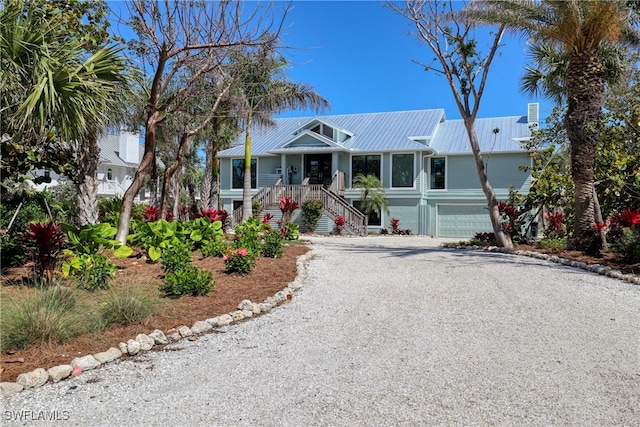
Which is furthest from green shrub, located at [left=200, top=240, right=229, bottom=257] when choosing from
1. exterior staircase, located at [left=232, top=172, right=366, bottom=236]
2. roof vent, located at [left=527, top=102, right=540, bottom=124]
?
roof vent, located at [left=527, top=102, right=540, bottom=124]

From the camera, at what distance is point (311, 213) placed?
2317cm

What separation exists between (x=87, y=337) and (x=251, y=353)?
1597 mm

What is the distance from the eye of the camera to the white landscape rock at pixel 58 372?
3.86 metres

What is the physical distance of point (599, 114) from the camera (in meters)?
11.7

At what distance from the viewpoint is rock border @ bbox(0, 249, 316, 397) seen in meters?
3.73

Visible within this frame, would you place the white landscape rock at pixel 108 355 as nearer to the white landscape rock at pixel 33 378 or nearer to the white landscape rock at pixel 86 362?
the white landscape rock at pixel 86 362

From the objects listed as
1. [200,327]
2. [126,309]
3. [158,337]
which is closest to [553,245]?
[200,327]

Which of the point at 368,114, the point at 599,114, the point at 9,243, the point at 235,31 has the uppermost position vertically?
the point at 368,114

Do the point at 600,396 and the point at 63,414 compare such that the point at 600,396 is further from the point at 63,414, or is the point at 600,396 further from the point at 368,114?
the point at 368,114

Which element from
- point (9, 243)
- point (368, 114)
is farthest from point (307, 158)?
point (9, 243)

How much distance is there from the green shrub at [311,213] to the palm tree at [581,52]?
12.8m

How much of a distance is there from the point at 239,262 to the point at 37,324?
3733 millimetres

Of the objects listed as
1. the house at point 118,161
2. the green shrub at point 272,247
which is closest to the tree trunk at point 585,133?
the green shrub at point 272,247

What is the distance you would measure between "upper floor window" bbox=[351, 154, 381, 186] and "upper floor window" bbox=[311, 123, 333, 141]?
1.81 meters
